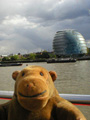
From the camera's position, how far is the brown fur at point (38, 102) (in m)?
0.91

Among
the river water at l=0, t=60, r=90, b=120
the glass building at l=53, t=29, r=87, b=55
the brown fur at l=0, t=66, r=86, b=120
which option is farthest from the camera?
the glass building at l=53, t=29, r=87, b=55

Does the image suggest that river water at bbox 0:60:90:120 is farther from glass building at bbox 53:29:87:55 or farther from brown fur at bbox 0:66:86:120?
glass building at bbox 53:29:87:55

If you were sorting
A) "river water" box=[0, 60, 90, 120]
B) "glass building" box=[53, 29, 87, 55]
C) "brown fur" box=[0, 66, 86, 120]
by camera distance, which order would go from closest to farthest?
1. "brown fur" box=[0, 66, 86, 120]
2. "river water" box=[0, 60, 90, 120]
3. "glass building" box=[53, 29, 87, 55]

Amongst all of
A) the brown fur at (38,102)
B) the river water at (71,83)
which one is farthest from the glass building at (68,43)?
the brown fur at (38,102)

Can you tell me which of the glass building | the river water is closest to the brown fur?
the river water

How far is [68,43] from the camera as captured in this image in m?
64.8

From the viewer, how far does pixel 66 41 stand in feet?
215

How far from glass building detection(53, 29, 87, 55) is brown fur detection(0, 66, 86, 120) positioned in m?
63.9

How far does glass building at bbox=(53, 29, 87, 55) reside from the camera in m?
64.8

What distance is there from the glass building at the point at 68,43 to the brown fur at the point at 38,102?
6385 centimetres

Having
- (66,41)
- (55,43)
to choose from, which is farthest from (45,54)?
(66,41)

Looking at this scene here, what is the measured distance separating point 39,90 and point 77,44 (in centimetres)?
6664

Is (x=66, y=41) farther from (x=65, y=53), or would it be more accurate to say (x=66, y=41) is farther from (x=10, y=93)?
(x=10, y=93)

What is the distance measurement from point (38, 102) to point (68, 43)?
6483 cm
